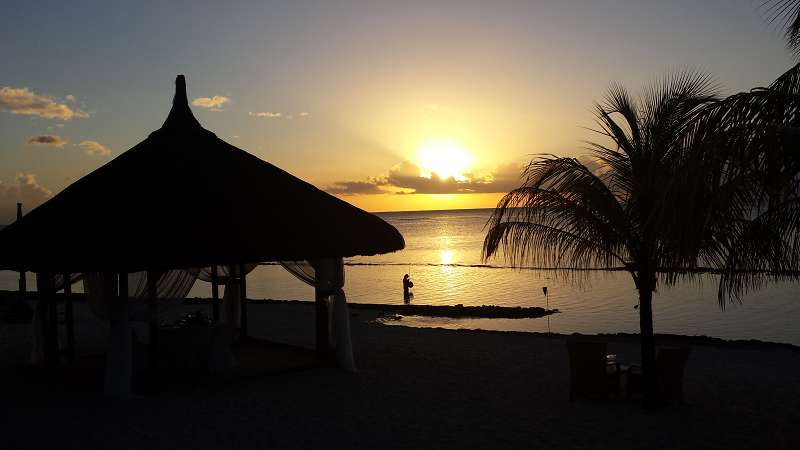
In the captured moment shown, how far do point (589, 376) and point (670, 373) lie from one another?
33.3 inches

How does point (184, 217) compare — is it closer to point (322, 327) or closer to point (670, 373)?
point (322, 327)

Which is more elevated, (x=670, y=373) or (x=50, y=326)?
(x=50, y=326)

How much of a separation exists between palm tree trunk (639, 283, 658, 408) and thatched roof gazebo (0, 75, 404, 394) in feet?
12.2

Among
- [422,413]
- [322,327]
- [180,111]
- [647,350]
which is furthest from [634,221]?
[180,111]

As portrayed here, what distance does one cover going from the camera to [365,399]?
25.1 feet

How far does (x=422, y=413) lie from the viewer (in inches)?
277

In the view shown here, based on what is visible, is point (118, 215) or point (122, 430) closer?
point (122, 430)

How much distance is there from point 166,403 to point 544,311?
57.2 feet

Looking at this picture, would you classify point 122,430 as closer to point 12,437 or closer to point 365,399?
point 12,437

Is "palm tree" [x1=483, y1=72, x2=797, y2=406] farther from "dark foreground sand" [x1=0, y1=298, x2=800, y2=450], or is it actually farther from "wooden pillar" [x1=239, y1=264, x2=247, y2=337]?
"wooden pillar" [x1=239, y1=264, x2=247, y2=337]

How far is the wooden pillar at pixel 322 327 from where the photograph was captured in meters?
9.55

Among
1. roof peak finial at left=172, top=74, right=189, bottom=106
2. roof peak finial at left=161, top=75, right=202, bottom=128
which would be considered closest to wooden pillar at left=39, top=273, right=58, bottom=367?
roof peak finial at left=161, top=75, right=202, bottom=128

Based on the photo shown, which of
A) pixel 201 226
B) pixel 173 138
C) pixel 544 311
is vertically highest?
pixel 173 138

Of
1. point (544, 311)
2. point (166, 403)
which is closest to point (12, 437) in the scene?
point (166, 403)
